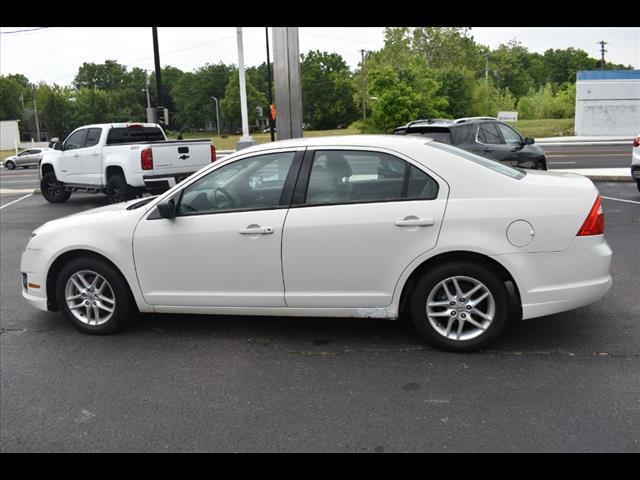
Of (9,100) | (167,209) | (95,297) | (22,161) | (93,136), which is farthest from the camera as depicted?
(9,100)

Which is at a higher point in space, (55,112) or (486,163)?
(55,112)

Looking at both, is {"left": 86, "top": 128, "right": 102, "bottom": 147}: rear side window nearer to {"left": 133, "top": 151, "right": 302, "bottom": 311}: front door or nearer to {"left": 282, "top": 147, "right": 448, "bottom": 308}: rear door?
{"left": 133, "top": 151, "right": 302, "bottom": 311}: front door

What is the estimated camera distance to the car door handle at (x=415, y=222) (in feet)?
14.1

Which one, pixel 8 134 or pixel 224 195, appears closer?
pixel 224 195

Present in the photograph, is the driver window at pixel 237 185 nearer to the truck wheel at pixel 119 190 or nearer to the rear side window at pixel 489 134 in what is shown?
the rear side window at pixel 489 134

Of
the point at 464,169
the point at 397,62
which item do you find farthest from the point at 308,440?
the point at 397,62

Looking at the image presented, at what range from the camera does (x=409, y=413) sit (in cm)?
356

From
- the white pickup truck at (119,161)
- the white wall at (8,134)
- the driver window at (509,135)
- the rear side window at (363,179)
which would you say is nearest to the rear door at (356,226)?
the rear side window at (363,179)

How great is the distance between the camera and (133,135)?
1422cm

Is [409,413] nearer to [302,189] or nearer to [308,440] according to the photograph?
[308,440]

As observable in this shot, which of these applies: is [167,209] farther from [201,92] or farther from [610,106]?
[201,92]

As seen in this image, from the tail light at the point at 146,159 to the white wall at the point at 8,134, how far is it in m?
66.8

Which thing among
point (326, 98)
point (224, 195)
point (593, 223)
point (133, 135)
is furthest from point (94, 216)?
point (326, 98)

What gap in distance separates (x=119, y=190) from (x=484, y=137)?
25.4 feet
